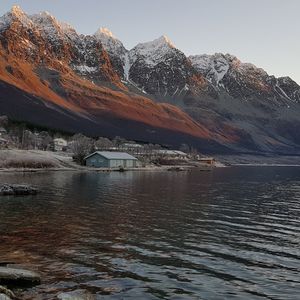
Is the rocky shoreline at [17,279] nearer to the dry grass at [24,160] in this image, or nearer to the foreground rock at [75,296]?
the foreground rock at [75,296]

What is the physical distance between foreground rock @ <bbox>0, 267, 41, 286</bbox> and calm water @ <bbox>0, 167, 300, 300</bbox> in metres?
0.73

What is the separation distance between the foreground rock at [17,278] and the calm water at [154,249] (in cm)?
73

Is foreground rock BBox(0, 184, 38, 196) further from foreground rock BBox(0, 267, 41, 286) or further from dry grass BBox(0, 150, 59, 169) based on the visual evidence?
dry grass BBox(0, 150, 59, 169)

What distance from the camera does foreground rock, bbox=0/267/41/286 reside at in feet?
84.7

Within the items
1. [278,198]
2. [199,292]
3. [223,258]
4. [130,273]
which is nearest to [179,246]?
[223,258]

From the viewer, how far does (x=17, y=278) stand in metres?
26.0

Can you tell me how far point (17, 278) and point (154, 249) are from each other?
13.2m

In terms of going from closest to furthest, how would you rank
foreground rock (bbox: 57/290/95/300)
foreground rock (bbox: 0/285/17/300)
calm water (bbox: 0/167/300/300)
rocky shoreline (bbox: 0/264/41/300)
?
1. foreground rock (bbox: 0/285/17/300)
2. foreground rock (bbox: 57/290/95/300)
3. rocky shoreline (bbox: 0/264/41/300)
4. calm water (bbox: 0/167/300/300)

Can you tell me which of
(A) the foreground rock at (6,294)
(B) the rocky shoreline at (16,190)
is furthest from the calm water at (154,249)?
(B) the rocky shoreline at (16,190)

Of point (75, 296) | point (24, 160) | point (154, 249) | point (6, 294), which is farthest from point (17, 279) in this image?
point (24, 160)

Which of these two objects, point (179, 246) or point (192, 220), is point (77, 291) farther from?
point (192, 220)

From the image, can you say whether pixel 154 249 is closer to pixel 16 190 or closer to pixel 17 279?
pixel 17 279

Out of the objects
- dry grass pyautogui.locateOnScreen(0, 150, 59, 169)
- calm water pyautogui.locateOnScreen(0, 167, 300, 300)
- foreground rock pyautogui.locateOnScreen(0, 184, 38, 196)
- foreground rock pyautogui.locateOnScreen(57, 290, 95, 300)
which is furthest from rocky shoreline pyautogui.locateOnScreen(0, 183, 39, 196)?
dry grass pyautogui.locateOnScreen(0, 150, 59, 169)

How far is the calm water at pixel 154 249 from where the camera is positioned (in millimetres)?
26812
